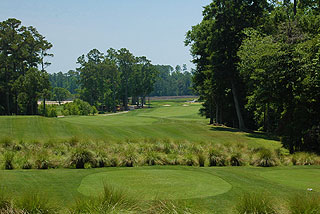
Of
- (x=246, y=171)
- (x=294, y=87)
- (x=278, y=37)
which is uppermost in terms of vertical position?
(x=278, y=37)

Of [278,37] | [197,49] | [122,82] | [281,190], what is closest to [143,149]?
[281,190]

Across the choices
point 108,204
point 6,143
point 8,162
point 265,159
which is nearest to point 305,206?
point 108,204

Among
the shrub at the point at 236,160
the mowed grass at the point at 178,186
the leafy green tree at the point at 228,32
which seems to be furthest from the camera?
the leafy green tree at the point at 228,32

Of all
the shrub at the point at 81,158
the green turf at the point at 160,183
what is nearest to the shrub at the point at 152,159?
the shrub at the point at 81,158

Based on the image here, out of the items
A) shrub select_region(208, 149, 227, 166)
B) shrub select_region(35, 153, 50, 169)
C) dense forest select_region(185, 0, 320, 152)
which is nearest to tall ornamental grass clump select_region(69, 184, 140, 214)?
shrub select_region(35, 153, 50, 169)

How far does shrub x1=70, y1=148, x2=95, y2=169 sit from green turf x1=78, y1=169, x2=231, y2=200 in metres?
2.10

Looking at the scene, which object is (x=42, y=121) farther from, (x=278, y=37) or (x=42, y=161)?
(x=278, y=37)

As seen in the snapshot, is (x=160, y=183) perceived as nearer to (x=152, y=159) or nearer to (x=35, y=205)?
(x=35, y=205)

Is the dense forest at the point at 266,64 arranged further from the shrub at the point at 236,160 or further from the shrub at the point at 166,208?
the shrub at the point at 166,208

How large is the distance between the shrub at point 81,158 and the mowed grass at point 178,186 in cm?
131

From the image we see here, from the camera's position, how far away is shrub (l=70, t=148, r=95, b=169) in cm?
1201

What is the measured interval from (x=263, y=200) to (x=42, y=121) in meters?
23.6

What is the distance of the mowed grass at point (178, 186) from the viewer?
7.54m

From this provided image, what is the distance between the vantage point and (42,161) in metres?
11.6
